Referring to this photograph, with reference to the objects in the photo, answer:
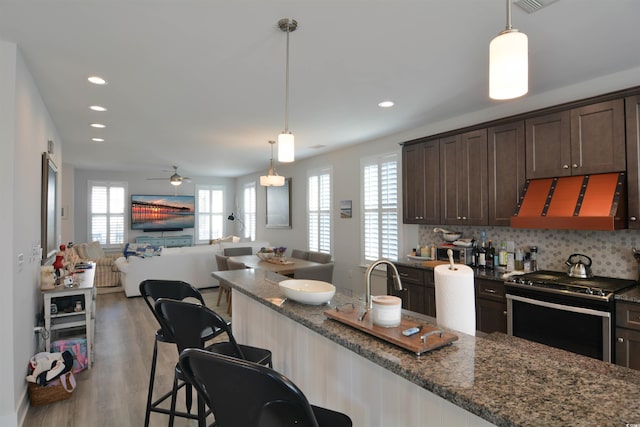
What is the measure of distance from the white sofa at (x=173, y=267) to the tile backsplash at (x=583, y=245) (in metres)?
5.01

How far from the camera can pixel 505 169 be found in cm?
362

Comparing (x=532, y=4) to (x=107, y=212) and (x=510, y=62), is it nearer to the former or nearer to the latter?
(x=510, y=62)

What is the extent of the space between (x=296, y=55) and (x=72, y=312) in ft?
10.8

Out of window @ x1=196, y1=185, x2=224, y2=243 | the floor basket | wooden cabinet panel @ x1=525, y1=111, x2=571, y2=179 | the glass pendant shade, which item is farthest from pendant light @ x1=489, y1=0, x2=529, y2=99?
window @ x1=196, y1=185, x2=224, y2=243

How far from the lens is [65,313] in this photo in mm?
3484

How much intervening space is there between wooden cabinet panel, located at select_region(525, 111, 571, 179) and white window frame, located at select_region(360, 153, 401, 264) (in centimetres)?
194

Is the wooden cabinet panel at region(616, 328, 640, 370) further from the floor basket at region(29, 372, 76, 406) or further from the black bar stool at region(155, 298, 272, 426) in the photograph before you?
the floor basket at region(29, 372, 76, 406)

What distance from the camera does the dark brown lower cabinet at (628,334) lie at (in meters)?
2.45

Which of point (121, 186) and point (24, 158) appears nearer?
point (24, 158)

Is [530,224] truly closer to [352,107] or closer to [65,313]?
[352,107]

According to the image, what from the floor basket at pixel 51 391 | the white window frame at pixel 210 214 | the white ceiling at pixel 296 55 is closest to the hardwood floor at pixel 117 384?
the floor basket at pixel 51 391

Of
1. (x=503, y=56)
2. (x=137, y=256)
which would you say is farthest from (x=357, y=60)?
(x=137, y=256)

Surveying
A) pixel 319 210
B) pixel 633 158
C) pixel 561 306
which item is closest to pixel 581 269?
pixel 561 306

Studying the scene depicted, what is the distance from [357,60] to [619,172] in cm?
230
